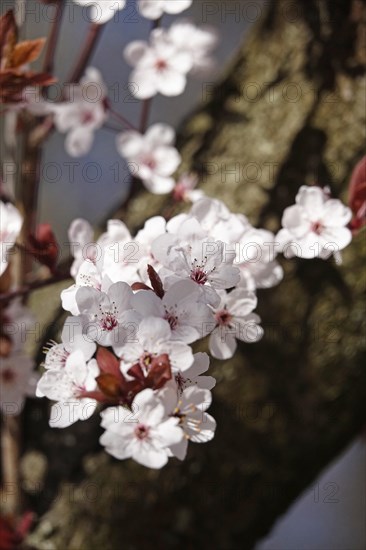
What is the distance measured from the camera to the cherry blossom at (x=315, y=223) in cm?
84

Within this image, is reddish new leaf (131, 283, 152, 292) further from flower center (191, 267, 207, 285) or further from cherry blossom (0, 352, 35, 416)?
cherry blossom (0, 352, 35, 416)

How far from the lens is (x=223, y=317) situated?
0.77 metres

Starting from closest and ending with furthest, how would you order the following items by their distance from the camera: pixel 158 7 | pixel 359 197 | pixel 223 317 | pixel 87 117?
pixel 223 317 < pixel 359 197 < pixel 158 7 < pixel 87 117

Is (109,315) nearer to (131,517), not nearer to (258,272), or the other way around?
(258,272)

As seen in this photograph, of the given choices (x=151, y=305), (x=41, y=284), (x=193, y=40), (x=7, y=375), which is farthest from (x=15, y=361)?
(x=193, y=40)

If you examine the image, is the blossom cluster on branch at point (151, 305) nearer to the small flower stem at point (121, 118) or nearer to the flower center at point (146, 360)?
the flower center at point (146, 360)

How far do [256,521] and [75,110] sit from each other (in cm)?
72

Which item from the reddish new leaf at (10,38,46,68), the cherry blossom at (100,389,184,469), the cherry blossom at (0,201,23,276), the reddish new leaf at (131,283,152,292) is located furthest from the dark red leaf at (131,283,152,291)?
the reddish new leaf at (10,38,46,68)

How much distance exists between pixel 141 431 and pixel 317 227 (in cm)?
33

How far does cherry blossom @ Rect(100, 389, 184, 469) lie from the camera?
0.66 metres

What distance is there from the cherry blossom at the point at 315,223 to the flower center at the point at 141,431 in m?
0.29

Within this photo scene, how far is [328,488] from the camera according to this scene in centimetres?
126

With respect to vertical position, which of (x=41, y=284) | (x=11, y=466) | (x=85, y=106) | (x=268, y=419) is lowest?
(x=11, y=466)

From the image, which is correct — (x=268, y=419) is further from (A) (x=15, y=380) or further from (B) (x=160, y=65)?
(B) (x=160, y=65)
